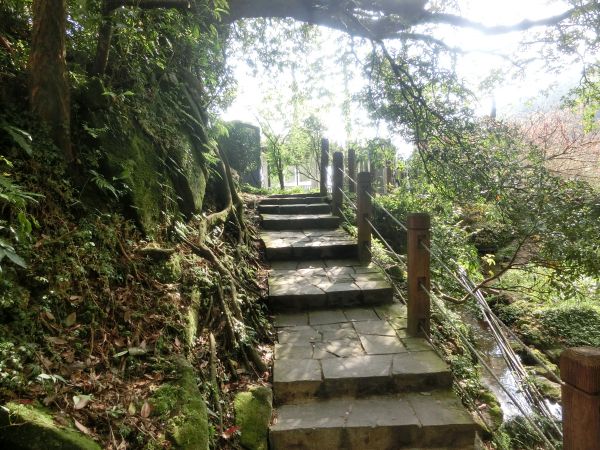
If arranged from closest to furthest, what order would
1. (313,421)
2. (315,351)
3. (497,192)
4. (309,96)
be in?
(313,421) < (315,351) < (497,192) < (309,96)

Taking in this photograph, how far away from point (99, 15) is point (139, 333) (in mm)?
2221

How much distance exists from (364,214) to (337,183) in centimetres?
191

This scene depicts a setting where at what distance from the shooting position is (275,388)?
9.05 ft

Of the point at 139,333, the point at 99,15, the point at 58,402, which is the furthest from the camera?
the point at 99,15

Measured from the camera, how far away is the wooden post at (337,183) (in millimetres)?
6555

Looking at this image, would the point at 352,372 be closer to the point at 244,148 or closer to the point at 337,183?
the point at 337,183

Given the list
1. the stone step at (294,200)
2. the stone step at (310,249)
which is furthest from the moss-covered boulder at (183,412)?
the stone step at (294,200)

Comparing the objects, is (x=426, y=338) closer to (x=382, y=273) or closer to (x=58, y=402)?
(x=382, y=273)

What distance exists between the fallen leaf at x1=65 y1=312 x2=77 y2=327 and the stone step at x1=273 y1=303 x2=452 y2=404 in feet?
4.66

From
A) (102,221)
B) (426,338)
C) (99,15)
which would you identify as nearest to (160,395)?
(102,221)

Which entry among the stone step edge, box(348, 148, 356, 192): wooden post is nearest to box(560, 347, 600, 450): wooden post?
the stone step edge

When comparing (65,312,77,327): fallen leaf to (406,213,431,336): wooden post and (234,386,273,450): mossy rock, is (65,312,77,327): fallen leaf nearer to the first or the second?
(234,386,273,450): mossy rock

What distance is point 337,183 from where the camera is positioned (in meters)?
6.54

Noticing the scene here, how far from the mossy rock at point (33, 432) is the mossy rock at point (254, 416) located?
1.05m
